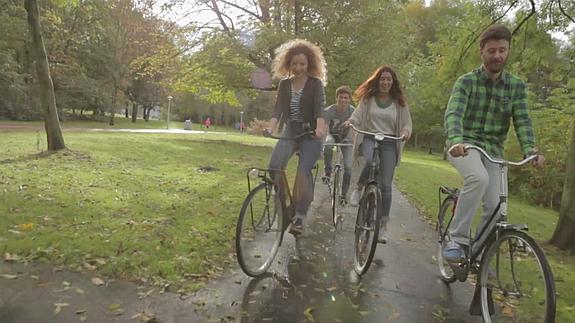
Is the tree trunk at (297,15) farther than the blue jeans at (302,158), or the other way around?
the tree trunk at (297,15)

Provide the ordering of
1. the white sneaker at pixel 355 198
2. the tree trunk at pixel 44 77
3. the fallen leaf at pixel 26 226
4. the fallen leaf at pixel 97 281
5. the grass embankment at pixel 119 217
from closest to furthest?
the fallen leaf at pixel 97 281 < the grass embankment at pixel 119 217 < the fallen leaf at pixel 26 226 < the white sneaker at pixel 355 198 < the tree trunk at pixel 44 77

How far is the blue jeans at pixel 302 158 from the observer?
180 inches

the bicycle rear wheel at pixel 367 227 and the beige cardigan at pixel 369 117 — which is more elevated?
the beige cardigan at pixel 369 117

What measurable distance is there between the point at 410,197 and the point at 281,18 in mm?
12614

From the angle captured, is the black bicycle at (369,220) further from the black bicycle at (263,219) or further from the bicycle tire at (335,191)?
the bicycle tire at (335,191)

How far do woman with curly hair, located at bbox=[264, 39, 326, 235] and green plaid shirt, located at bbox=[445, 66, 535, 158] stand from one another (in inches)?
55.7

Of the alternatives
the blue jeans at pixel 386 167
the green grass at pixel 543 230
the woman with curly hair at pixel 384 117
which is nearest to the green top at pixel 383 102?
the woman with curly hair at pixel 384 117

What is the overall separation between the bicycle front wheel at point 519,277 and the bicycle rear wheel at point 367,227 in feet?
3.88

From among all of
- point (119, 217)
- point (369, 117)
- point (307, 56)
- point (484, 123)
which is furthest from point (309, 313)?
point (119, 217)

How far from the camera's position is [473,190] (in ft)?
11.0

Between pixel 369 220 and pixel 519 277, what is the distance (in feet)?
5.60

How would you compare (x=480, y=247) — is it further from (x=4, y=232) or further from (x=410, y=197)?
(x=410, y=197)

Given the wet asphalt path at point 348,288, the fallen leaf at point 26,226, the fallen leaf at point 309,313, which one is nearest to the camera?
the fallen leaf at point 309,313

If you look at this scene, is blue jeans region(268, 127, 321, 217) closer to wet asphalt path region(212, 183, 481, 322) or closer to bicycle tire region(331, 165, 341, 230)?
wet asphalt path region(212, 183, 481, 322)
